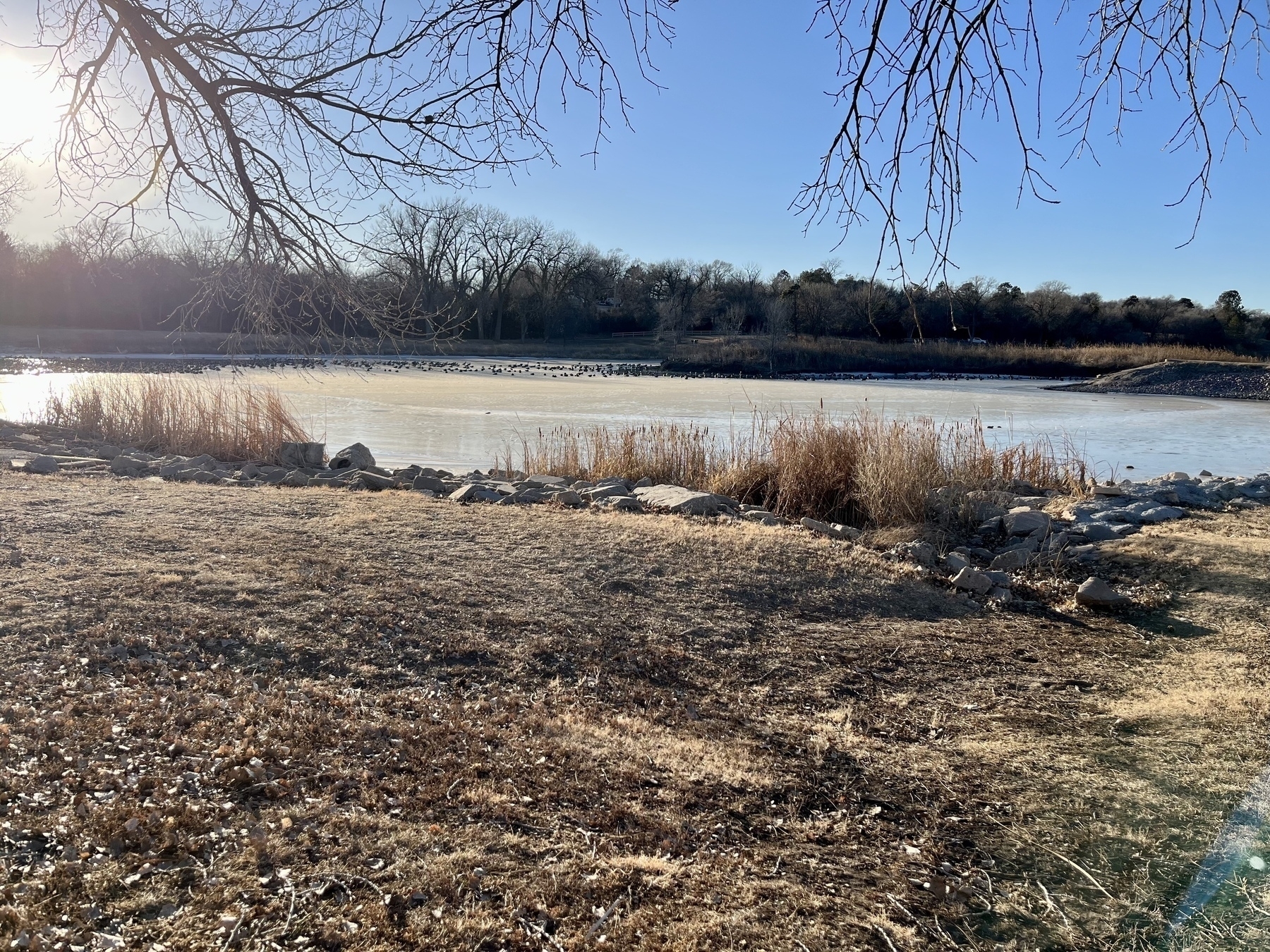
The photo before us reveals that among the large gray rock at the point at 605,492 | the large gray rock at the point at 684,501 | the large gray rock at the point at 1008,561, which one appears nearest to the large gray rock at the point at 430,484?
the large gray rock at the point at 605,492

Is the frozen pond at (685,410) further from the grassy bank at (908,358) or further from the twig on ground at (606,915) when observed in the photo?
the grassy bank at (908,358)

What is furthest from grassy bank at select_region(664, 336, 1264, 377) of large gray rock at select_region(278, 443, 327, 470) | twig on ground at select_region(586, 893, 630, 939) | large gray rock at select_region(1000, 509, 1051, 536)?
twig on ground at select_region(586, 893, 630, 939)

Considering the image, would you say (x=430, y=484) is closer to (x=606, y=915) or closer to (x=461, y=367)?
(x=606, y=915)

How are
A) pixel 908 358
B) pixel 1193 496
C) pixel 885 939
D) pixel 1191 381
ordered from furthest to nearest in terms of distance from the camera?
pixel 908 358
pixel 1191 381
pixel 1193 496
pixel 885 939

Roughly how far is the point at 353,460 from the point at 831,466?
19.1 feet

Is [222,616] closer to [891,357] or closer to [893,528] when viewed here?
[893,528]

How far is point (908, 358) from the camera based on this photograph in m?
46.0

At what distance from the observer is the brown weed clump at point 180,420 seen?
11.4 metres

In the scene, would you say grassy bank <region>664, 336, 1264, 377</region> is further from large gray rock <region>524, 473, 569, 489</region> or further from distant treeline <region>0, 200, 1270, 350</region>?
large gray rock <region>524, 473, 569, 489</region>

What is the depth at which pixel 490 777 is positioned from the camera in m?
3.11

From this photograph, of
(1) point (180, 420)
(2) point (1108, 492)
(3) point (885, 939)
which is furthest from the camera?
(1) point (180, 420)

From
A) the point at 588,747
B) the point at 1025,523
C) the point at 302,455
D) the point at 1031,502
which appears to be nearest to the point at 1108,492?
the point at 1031,502

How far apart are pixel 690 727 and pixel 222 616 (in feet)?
8.23

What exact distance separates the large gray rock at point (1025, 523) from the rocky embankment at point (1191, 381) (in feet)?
93.2
